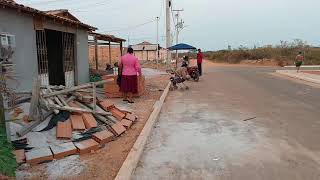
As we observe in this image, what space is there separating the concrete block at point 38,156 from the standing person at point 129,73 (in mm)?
6365

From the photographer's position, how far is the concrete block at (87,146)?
6.60 m

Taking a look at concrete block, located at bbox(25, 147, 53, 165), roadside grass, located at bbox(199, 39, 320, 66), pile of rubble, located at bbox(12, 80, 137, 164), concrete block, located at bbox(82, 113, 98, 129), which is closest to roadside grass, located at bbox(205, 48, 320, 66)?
roadside grass, located at bbox(199, 39, 320, 66)

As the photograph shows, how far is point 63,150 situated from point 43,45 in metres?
7.70

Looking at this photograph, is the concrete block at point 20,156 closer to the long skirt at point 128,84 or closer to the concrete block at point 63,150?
the concrete block at point 63,150

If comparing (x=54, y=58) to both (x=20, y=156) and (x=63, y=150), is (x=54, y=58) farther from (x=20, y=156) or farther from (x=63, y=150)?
(x=20, y=156)

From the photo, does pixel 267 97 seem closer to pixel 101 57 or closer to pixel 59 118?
pixel 59 118

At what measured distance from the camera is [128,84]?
12594mm

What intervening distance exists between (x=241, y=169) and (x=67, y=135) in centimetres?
311

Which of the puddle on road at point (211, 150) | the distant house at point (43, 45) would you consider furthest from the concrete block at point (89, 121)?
the distant house at point (43, 45)

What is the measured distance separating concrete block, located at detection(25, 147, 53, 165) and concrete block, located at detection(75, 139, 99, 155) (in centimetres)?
52

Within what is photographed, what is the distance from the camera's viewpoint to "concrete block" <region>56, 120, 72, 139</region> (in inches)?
275

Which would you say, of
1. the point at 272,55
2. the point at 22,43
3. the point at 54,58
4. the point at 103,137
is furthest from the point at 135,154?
the point at 272,55

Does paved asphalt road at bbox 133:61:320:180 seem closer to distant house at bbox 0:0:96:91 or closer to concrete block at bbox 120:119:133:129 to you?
concrete block at bbox 120:119:133:129

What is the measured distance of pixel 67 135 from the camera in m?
7.04
